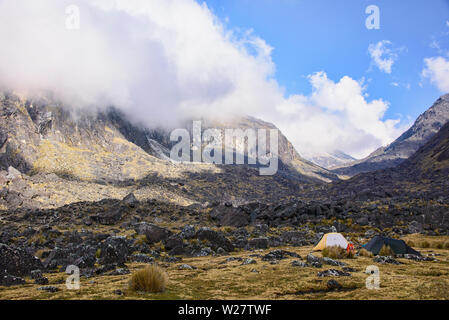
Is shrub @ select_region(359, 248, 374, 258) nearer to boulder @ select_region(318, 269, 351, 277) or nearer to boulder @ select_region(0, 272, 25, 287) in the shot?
boulder @ select_region(318, 269, 351, 277)

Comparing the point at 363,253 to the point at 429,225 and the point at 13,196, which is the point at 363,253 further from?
the point at 13,196

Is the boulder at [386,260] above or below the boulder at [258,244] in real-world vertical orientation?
above

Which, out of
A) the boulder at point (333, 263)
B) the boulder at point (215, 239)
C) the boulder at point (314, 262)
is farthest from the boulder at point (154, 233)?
the boulder at point (333, 263)

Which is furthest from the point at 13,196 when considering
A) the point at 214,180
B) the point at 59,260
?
the point at 214,180

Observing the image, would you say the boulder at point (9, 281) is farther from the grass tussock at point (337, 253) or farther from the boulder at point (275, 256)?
the grass tussock at point (337, 253)

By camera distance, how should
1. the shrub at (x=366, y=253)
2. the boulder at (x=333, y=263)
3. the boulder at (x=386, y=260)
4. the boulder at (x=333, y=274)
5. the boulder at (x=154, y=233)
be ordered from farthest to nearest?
the boulder at (x=154, y=233), the shrub at (x=366, y=253), the boulder at (x=386, y=260), the boulder at (x=333, y=263), the boulder at (x=333, y=274)

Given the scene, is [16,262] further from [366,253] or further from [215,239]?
[366,253]

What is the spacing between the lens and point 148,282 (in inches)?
297

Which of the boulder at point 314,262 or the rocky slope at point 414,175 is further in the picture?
the rocky slope at point 414,175

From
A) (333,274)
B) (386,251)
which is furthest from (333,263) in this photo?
(386,251)

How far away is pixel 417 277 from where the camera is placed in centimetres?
916

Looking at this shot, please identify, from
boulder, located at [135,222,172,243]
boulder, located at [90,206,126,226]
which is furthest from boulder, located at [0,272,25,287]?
boulder, located at [90,206,126,226]

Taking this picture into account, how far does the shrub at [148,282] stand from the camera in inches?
296

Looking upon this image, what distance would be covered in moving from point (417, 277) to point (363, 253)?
21.0 ft
